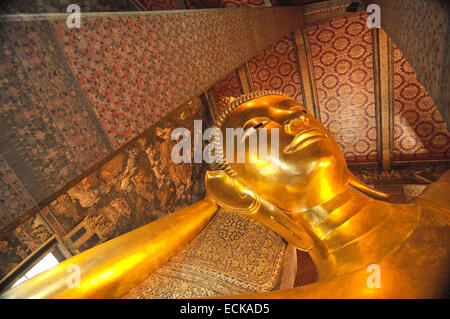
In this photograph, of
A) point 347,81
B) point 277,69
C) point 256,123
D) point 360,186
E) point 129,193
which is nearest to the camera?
point 256,123

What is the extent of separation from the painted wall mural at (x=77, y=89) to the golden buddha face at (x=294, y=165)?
2.39 feet

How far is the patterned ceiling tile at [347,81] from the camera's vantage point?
4.20 metres

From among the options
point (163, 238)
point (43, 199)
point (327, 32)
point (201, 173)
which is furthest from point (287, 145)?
point (327, 32)

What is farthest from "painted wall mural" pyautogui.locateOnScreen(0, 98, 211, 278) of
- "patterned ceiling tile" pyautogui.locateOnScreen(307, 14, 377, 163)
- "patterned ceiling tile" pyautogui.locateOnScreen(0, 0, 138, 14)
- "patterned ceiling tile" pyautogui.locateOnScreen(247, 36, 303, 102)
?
"patterned ceiling tile" pyautogui.locateOnScreen(307, 14, 377, 163)

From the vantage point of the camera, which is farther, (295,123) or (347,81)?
(347,81)

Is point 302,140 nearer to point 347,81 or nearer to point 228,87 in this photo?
point 347,81

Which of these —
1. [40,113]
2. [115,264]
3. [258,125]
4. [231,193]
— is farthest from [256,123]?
[40,113]

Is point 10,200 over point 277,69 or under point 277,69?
under

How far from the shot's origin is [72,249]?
2426mm

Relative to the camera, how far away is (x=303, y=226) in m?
1.64

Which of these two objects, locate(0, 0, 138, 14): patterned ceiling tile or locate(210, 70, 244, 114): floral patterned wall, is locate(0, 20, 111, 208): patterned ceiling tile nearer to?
locate(0, 0, 138, 14): patterned ceiling tile

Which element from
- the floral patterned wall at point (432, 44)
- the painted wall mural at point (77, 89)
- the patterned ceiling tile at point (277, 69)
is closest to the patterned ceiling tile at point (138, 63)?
the painted wall mural at point (77, 89)

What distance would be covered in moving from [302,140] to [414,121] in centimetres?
368

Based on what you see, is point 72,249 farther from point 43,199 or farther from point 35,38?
point 35,38
